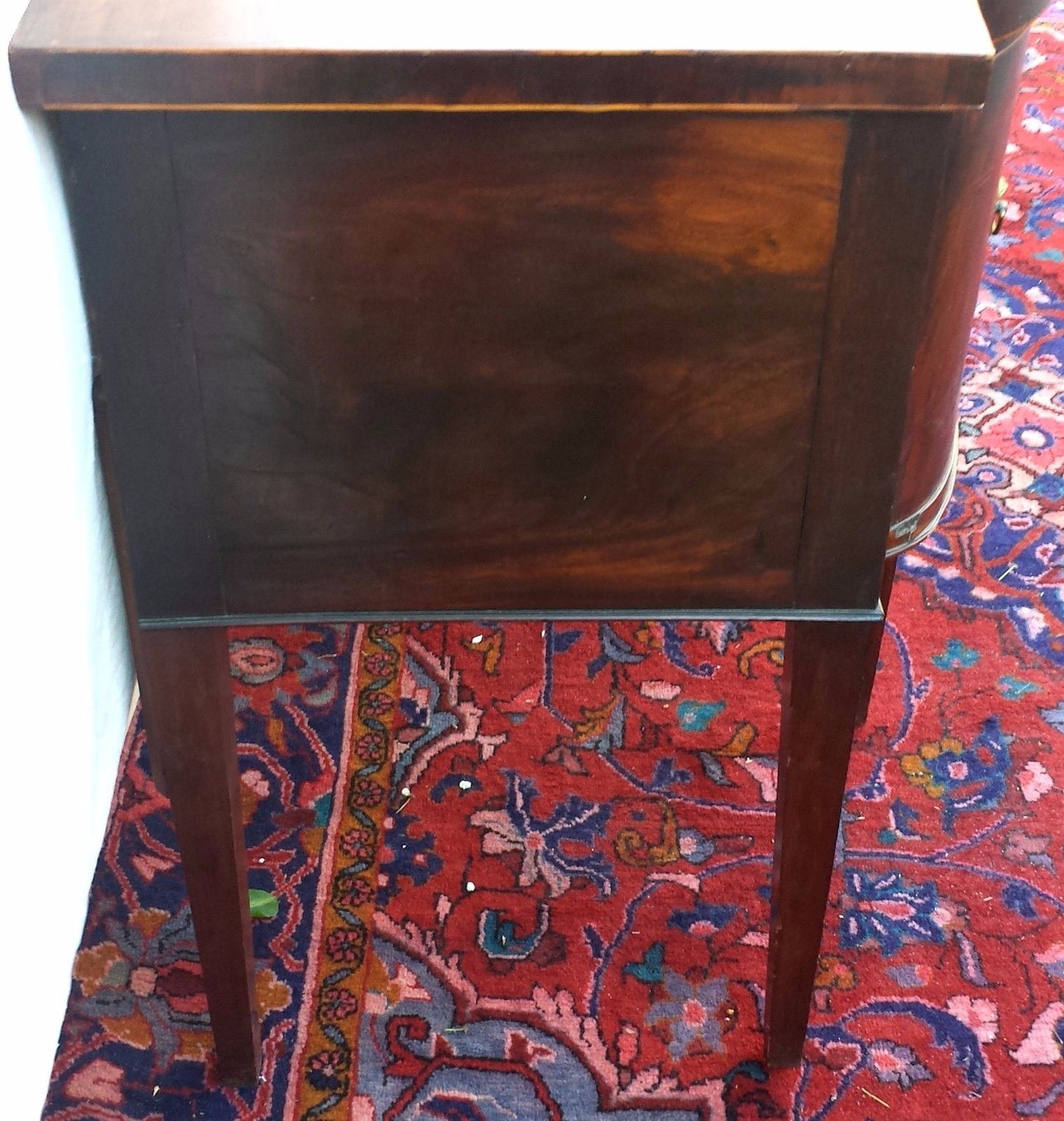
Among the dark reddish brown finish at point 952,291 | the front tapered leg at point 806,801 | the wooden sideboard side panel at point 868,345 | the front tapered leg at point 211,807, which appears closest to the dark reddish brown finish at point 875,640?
the dark reddish brown finish at point 952,291

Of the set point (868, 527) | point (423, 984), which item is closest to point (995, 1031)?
point (423, 984)

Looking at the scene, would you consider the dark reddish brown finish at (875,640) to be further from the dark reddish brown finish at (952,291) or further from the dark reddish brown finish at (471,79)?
the dark reddish brown finish at (471,79)

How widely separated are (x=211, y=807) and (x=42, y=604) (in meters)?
0.25

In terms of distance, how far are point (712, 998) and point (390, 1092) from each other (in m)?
0.26

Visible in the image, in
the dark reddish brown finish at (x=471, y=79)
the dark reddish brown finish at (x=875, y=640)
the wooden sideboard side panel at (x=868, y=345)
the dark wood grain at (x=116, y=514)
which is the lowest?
the dark reddish brown finish at (x=875, y=640)

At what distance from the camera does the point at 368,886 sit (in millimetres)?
1173

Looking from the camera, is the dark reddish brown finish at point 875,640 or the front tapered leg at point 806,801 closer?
the front tapered leg at point 806,801

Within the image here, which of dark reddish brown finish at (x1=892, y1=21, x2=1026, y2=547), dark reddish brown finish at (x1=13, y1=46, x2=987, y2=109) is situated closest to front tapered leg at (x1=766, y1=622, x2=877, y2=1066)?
dark reddish brown finish at (x1=892, y1=21, x2=1026, y2=547)

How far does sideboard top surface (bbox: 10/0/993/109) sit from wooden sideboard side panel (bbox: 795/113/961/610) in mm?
29

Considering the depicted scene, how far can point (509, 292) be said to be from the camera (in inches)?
25.7

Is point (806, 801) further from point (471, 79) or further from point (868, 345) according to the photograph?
point (471, 79)

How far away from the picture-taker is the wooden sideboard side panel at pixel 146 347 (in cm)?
61

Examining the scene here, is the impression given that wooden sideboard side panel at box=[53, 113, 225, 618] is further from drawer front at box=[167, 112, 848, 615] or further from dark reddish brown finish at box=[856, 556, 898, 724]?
dark reddish brown finish at box=[856, 556, 898, 724]

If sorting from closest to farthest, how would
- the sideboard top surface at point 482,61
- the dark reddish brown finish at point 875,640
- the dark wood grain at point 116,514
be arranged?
the sideboard top surface at point 482,61, the dark wood grain at point 116,514, the dark reddish brown finish at point 875,640
